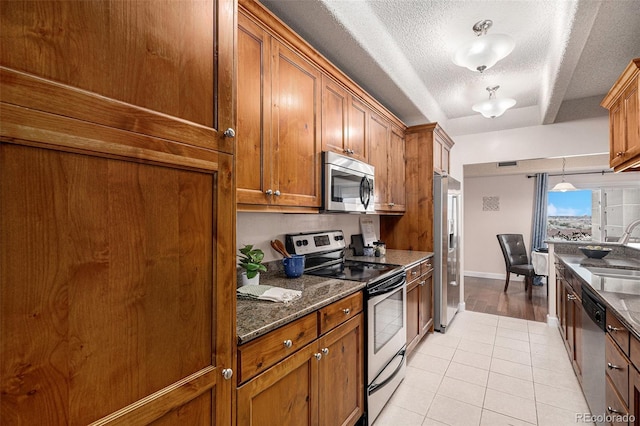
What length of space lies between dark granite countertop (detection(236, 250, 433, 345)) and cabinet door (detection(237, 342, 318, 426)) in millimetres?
177

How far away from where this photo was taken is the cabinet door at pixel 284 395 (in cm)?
107

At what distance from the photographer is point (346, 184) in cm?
222

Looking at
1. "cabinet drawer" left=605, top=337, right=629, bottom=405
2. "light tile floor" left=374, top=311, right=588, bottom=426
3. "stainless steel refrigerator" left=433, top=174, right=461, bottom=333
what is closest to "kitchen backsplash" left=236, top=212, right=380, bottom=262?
"stainless steel refrigerator" left=433, top=174, right=461, bottom=333

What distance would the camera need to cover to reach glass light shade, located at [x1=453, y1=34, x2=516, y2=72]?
6.30 ft

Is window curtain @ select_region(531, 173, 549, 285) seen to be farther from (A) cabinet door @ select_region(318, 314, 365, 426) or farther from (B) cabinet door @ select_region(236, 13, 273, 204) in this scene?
(B) cabinet door @ select_region(236, 13, 273, 204)

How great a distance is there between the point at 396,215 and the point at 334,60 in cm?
181

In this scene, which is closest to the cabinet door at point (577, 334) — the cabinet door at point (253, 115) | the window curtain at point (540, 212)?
the cabinet door at point (253, 115)

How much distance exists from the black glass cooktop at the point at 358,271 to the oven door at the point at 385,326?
0.10 m

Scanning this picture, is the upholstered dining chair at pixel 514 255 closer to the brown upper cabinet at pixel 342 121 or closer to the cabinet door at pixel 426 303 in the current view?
the cabinet door at pixel 426 303

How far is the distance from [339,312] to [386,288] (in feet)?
1.84

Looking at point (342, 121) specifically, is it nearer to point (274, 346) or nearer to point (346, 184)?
point (346, 184)

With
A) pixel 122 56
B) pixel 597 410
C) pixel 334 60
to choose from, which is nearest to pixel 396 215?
pixel 334 60

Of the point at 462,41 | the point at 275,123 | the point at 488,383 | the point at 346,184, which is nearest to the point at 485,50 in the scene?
the point at 462,41

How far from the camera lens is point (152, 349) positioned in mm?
786
